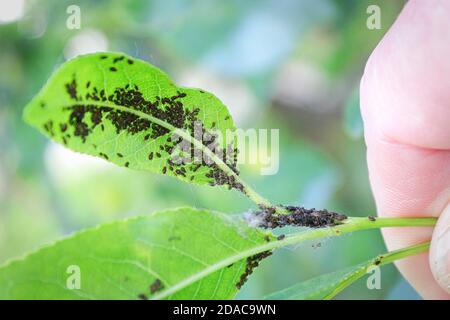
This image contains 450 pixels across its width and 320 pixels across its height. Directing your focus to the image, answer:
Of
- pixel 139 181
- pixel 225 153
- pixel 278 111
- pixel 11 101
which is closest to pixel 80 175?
pixel 139 181

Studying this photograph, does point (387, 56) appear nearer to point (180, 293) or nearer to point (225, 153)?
point (225, 153)

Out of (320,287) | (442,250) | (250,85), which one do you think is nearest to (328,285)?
(320,287)

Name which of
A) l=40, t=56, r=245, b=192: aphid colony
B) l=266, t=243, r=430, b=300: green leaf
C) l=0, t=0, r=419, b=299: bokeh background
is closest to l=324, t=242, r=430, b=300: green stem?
l=266, t=243, r=430, b=300: green leaf

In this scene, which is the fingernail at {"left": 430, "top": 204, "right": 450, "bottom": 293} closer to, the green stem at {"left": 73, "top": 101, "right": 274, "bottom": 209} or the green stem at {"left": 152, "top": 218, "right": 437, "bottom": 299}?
the green stem at {"left": 152, "top": 218, "right": 437, "bottom": 299}

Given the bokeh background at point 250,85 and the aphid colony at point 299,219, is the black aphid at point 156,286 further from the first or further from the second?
the bokeh background at point 250,85

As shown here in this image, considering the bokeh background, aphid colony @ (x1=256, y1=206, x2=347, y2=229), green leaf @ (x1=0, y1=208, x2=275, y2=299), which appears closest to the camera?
green leaf @ (x1=0, y1=208, x2=275, y2=299)
